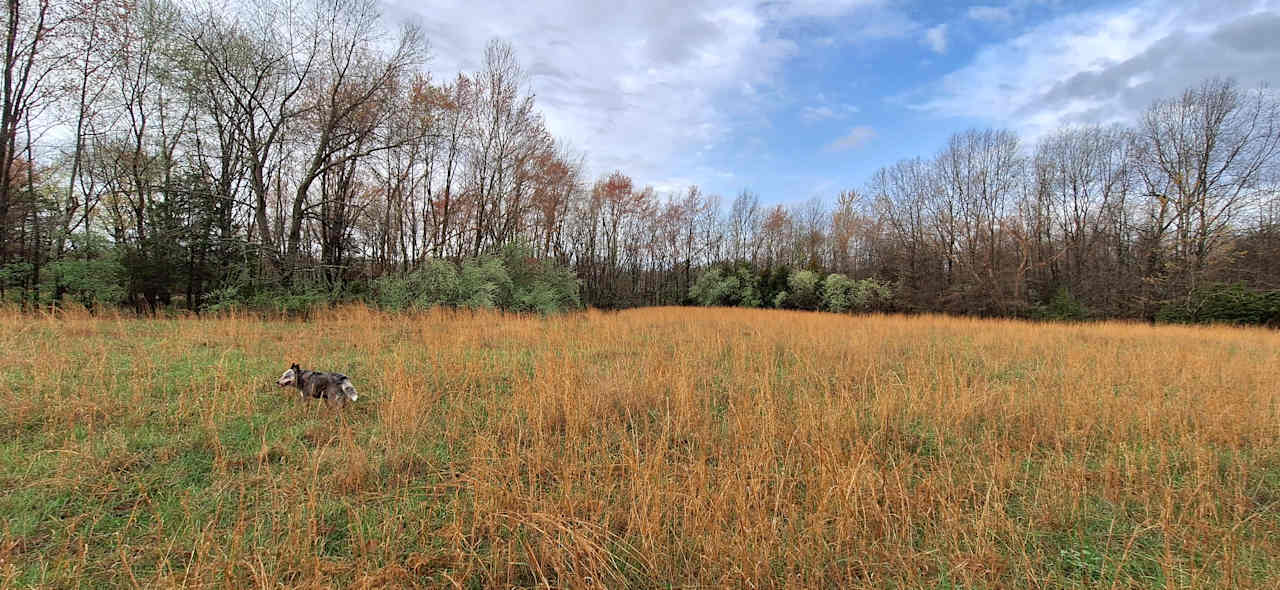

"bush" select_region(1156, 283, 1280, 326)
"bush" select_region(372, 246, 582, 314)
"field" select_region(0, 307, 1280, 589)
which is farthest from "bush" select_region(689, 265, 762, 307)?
"field" select_region(0, 307, 1280, 589)

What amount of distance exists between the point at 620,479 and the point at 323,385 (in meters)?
3.14

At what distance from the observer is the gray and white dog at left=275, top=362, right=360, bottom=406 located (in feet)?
12.3

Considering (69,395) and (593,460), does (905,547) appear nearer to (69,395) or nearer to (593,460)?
(593,460)

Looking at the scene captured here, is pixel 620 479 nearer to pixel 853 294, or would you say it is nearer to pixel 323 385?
pixel 323 385

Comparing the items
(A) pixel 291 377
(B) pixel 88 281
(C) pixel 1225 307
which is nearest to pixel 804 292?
(C) pixel 1225 307

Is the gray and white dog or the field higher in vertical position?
the gray and white dog

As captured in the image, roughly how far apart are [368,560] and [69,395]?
171 inches

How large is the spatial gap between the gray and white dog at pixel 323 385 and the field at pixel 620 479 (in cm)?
14

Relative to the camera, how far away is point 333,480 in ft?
8.09

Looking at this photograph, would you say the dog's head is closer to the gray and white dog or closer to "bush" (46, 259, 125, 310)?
the gray and white dog

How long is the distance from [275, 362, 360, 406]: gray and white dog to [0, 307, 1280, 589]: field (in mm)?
137

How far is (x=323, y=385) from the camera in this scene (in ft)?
12.6

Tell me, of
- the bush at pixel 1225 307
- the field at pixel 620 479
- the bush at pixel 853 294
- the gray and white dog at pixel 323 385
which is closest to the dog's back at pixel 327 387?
the gray and white dog at pixel 323 385

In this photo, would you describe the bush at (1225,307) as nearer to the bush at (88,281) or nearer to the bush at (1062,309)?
the bush at (1062,309)
